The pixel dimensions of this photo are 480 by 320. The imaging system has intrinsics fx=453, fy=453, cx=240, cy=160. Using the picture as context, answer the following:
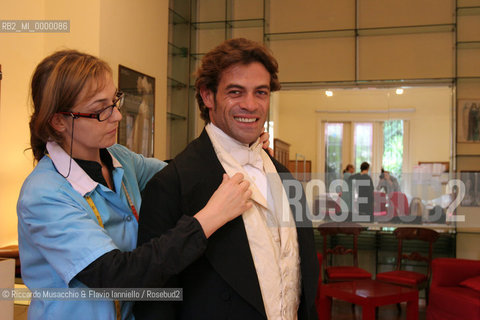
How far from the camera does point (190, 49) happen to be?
18.7 ft

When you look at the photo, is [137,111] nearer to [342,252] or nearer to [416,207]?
[342,252]

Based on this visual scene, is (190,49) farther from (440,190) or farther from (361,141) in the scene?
(440,190)

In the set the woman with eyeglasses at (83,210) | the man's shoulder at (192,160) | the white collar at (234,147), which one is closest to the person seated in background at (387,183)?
the white collar at (234,147)

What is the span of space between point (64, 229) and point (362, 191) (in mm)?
5183

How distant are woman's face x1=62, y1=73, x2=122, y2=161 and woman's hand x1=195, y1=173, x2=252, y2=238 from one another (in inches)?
14.1

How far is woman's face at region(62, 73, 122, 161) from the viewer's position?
1223mm

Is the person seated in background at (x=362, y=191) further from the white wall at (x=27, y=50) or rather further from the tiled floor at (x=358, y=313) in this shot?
the white wall at (x=27, y=50)

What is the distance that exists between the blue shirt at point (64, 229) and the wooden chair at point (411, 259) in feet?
13.2

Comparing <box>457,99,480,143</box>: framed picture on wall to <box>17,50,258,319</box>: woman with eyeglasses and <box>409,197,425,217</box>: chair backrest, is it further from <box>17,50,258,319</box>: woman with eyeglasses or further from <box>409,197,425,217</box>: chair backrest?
<box>17,50,258,319</box>: woman with eyeglasses

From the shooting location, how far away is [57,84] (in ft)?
3.86

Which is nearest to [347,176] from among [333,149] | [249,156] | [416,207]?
[333,149]

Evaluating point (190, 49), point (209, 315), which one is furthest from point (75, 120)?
point (190, 49)

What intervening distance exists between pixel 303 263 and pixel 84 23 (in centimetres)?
274

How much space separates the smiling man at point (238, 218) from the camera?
1249mm
